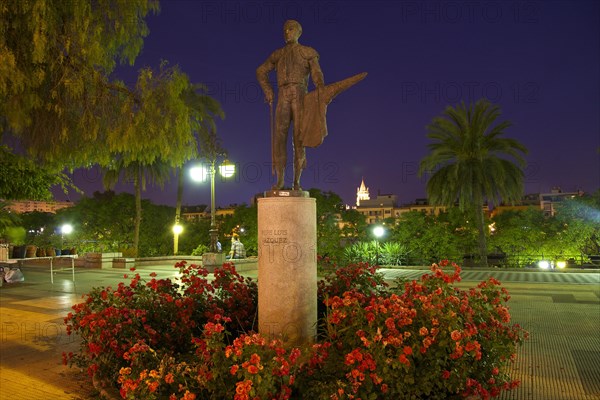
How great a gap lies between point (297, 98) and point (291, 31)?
38.1 inches

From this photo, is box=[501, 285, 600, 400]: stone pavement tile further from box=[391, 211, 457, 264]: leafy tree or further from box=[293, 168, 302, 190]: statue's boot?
box=[391, 211, 457, 264]: leafy tree

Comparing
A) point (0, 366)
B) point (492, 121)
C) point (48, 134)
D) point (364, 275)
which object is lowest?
point (0, 366)

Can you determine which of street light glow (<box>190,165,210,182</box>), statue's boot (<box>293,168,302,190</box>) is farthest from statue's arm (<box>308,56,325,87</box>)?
street light glow (<box>190,165,210,182</box>)

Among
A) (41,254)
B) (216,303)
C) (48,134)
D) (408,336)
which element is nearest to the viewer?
(408,336)

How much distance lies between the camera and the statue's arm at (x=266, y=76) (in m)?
6.29

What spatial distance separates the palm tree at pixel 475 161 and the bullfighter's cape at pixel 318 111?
790 inches

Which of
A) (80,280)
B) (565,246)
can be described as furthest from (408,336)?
(565,246)

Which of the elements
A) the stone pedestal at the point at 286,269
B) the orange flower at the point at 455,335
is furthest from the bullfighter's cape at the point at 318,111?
the orange flower at the point at 455,335

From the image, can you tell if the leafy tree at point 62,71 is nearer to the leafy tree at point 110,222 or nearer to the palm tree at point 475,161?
the palm tree at point 475,161

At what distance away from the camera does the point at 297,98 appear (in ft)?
19.7

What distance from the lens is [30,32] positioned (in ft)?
23.1

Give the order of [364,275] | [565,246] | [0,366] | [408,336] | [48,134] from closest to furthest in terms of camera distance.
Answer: [408,336] → [0,366] → [364,275] → [48,134] → [565,246]

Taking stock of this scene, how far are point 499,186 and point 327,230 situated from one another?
9.64 meters

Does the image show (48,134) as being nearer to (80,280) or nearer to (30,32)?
(30,32)
